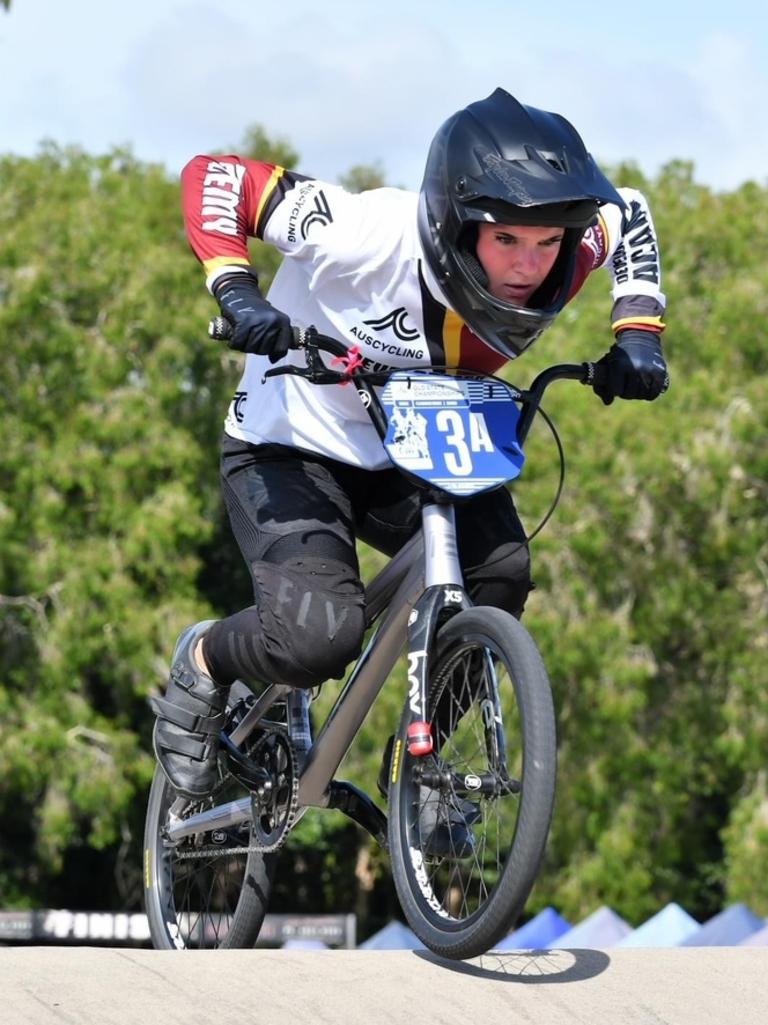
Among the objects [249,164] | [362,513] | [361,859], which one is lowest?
[361,859]

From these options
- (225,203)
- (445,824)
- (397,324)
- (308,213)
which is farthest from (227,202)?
(445,824)

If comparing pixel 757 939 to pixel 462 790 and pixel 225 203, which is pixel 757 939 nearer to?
pixel 462 790

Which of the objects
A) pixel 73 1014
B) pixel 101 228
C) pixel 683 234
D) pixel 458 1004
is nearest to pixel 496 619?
pixel 458 1004

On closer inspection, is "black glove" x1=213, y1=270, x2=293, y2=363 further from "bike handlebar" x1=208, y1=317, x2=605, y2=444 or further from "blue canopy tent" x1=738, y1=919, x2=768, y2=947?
"blue canopy tent" x1=738, y1=919, x2=768, y2=947

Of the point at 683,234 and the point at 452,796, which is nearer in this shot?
the point at 452,796

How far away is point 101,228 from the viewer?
32.9m

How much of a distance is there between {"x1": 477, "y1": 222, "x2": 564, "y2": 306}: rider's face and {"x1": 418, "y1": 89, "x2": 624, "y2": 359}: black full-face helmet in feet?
0.10

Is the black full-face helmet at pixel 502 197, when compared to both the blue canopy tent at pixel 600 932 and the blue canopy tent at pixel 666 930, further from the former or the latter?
the blue canopy tent at pixel 600 932

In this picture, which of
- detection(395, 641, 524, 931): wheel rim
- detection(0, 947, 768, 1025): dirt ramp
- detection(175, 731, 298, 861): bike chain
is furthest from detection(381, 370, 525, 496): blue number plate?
detection(0, 947, 768, 1025): dirt ramp

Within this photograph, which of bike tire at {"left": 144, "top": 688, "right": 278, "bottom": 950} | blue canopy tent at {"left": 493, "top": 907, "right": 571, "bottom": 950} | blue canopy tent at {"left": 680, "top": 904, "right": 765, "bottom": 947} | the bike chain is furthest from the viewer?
blue canopy tent at {"left": 493, "top": 907, "right": 571, "bottom": 950}

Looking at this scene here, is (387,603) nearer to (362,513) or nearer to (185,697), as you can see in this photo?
(362,513)

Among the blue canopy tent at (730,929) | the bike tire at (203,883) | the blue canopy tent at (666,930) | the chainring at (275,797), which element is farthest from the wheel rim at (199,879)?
the blue canopy tent at (666,930)

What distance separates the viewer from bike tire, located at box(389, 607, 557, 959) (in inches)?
176

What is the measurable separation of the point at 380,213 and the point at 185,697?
1.64m
